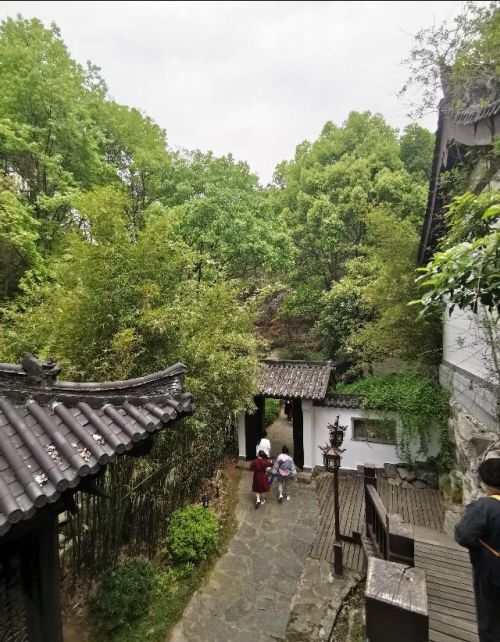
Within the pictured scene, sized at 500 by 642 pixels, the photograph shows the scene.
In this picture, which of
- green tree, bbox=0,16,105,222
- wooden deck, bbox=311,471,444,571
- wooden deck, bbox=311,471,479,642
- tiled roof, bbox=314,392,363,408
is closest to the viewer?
wooden deck, bbox=311,471,479,642

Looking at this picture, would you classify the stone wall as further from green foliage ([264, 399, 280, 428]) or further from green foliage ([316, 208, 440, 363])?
green foliage ([264, 399, 280, 428])

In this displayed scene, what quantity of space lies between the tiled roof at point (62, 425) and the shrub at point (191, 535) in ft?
17.5

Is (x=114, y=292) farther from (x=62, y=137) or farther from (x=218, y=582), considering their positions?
(x=62, y=137)

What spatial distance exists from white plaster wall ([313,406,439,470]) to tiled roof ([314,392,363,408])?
0.51 feet

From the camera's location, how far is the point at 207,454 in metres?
9.04

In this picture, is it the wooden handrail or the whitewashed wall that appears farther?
the whitewashed wall

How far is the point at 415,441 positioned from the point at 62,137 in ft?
55.3

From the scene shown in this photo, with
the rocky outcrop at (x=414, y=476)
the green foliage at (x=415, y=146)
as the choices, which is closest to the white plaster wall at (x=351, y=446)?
the rocky outcrop at (x=414, y=476)

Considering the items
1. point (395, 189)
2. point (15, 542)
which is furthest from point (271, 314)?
point (15, 542)

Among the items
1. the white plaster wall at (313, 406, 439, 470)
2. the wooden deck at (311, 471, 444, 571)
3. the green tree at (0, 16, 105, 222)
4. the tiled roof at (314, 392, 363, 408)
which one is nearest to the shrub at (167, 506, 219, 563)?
the wooden deck at (311, 471, 444, 571)

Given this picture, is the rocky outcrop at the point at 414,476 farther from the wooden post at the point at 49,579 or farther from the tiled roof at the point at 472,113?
the wooden post at the point at 49,579

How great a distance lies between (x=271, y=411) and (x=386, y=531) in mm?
10594

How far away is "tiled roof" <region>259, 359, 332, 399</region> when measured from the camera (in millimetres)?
10852

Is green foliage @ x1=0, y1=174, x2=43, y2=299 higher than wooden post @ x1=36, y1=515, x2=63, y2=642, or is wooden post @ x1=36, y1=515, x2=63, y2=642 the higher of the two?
green foliage @ x1=0, y1=174, x2=43, y2=299
